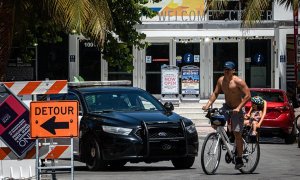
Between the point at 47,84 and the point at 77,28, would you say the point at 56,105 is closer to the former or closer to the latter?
the point at 47,84

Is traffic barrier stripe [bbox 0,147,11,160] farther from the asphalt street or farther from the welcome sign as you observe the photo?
the welcome sign

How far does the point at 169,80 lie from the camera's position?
33.5m

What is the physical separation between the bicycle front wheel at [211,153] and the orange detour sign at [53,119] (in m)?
3.70

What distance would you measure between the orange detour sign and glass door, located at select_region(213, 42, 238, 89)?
80.0ft

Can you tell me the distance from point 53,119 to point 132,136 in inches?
159

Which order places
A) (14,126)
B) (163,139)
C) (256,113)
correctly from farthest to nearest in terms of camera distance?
(256,113) → (163,139) → (14,126)

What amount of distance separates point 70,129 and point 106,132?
4.05 m

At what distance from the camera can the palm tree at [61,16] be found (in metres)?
16.9

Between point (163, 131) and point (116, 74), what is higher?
point (116, 74)

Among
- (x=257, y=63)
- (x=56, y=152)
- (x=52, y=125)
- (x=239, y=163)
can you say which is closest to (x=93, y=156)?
(x=239, y=163)

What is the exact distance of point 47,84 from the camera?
494 inches

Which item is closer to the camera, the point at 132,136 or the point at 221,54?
the point at 132,136

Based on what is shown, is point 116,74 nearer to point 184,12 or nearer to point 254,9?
point 184,12

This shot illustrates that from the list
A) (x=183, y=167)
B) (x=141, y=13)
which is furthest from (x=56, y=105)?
(x=141, y=13)
